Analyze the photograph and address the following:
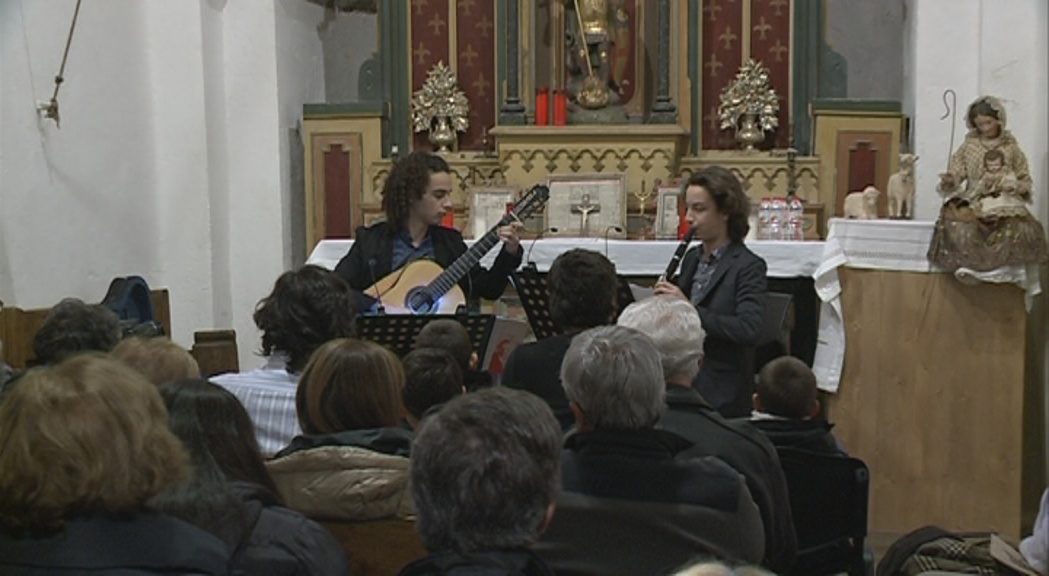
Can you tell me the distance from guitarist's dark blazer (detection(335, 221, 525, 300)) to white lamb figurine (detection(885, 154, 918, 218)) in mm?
2403

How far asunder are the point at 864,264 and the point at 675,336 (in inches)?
116

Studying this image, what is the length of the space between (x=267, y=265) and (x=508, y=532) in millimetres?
6530

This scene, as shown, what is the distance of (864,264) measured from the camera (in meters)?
5.73

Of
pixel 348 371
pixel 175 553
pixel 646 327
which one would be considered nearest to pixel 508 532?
pixel 175 553

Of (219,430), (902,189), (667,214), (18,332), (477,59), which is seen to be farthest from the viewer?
(477,59)

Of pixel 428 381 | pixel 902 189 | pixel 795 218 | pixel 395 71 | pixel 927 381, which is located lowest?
pixel 927 381

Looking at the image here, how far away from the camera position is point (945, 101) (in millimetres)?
7176

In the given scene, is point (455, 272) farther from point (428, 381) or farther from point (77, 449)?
point (77, 449)

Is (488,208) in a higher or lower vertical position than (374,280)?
higher

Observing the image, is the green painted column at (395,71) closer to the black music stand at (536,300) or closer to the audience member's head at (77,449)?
the black music stand at (536,300)

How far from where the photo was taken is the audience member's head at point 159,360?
2.98 meters

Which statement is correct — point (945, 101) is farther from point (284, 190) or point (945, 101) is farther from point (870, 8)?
point (284, 190)

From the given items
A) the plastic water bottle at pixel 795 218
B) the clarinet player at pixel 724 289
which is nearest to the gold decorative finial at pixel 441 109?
the plastic water bottle at pixel 795 218

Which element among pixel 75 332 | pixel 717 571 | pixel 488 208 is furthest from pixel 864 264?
pixel 717 571
